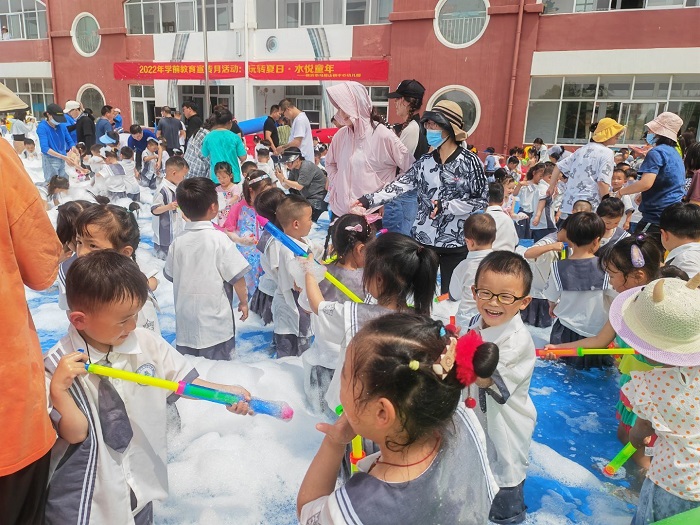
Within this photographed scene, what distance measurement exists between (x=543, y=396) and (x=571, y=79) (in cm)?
1218

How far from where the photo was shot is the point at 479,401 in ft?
6.39

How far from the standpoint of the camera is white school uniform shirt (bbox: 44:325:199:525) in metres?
1.49

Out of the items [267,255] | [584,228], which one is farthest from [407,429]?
[584,228]

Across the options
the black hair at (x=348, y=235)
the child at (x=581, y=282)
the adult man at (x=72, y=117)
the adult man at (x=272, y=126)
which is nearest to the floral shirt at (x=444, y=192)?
the child at (x=581, y=282)

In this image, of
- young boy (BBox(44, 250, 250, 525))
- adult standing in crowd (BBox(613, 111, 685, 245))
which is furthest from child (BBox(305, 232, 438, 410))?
adult standing in crowd (BBox(613, 111, 685, 245))

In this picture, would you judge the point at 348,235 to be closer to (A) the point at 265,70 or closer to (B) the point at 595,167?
(B) the point at 595,167

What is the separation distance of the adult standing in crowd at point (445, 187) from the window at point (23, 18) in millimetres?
22597

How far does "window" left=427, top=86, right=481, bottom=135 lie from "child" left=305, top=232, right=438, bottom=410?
12901mm

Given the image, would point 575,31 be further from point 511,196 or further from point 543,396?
point 543,396

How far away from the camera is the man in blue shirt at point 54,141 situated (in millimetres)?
8250

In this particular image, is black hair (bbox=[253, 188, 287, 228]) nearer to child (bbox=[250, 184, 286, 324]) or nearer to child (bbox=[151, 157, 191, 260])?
child (bbox=[250, 184, 286, 324])

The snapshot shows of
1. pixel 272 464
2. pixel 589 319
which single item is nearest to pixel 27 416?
pixel 272 464

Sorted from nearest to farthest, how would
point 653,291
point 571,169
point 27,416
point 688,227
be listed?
point 27,416, point 653,291, point 688,227, point 571,169

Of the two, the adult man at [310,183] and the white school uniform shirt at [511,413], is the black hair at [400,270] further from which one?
the adult man at [310,183]
